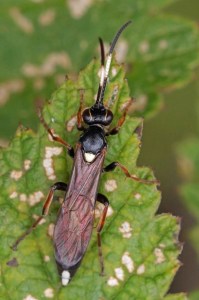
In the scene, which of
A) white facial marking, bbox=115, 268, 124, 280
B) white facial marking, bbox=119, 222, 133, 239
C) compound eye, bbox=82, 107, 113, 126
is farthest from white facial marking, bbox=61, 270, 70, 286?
compound eye, bbox=82, 107, 113, 126

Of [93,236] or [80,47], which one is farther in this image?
[80,47]

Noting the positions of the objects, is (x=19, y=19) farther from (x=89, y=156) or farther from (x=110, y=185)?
(x=110, y=185)


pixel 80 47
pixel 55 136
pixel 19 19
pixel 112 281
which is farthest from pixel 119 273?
pixel 19 19

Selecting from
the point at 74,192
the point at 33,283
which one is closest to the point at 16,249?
the point at 33,283

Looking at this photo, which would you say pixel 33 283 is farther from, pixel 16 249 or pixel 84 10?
pixel 84 10

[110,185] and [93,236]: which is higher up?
[110,185]
